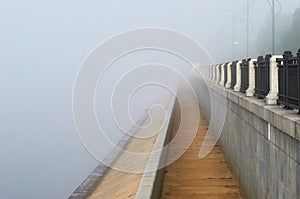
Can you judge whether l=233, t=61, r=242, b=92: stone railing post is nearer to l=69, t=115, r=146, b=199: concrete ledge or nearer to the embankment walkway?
the embankment walkway

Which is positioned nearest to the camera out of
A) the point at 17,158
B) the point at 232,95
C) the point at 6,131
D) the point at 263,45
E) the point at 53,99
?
the point at 232,95

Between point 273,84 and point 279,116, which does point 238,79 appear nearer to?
point 273,84

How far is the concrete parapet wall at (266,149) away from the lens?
5617 mm

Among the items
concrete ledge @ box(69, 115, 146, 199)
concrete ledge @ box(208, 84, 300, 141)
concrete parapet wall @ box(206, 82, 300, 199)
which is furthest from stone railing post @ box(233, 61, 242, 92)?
concrete ledge @ box(69, 115, 146, 199)

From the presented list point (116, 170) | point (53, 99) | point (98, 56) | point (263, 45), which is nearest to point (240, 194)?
point (116, 170)

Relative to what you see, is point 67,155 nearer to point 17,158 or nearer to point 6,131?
point 17,158

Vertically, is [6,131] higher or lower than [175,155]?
lower

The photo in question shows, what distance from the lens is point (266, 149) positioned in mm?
7203

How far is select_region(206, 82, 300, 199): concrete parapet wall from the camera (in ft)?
18.4

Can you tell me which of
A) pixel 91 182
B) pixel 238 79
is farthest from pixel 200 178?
pixel 91 182

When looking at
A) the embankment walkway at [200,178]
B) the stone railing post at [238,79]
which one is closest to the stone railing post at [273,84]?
the embankment walkway at [200,178]

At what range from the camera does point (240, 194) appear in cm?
1027

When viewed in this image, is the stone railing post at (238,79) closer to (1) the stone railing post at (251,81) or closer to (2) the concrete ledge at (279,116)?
(1) the stone railing post at (251,81)

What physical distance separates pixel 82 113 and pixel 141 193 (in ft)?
188
